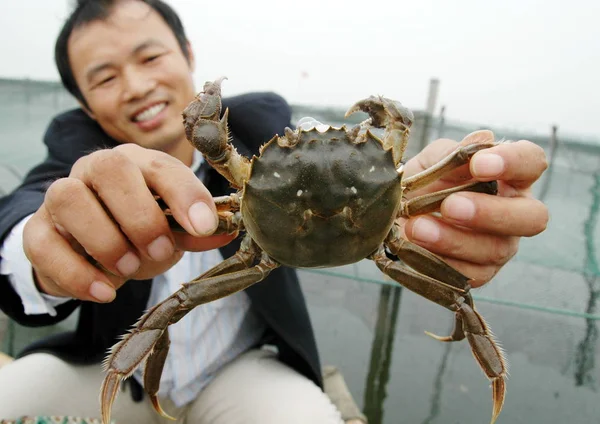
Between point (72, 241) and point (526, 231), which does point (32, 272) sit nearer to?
point (72, 241)

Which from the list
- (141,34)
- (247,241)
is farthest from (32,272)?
(141,34)

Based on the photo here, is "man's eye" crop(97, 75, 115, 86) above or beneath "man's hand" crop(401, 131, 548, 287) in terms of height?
above

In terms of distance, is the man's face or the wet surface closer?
the man's face

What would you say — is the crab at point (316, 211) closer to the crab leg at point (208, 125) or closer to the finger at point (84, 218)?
the crab leg at point (208, 125)

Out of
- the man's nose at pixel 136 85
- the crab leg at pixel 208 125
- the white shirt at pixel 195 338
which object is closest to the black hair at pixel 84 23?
the man's nose at pixel 136 85

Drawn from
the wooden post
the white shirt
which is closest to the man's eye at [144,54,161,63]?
the white shirt

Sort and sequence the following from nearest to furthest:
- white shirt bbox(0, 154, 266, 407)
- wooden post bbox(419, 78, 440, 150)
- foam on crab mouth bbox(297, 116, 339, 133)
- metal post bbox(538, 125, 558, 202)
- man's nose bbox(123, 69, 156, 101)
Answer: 1. foam on crab mouth bbox(297, 116, 339, 133)
2. man's nose bbox(123, 69, 156, 101)
3. white shirt bbox(0, 154, 266, 407)
4. metal post bbox(538, 125, 558, 202)
5. wooden post bbox(419, 78, 440, 150)

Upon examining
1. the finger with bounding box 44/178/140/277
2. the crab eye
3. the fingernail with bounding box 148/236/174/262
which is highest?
the crab eye

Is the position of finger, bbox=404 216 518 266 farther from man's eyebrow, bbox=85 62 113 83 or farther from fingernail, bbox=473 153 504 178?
man's eyebrow, bbox=85 62 113 83
